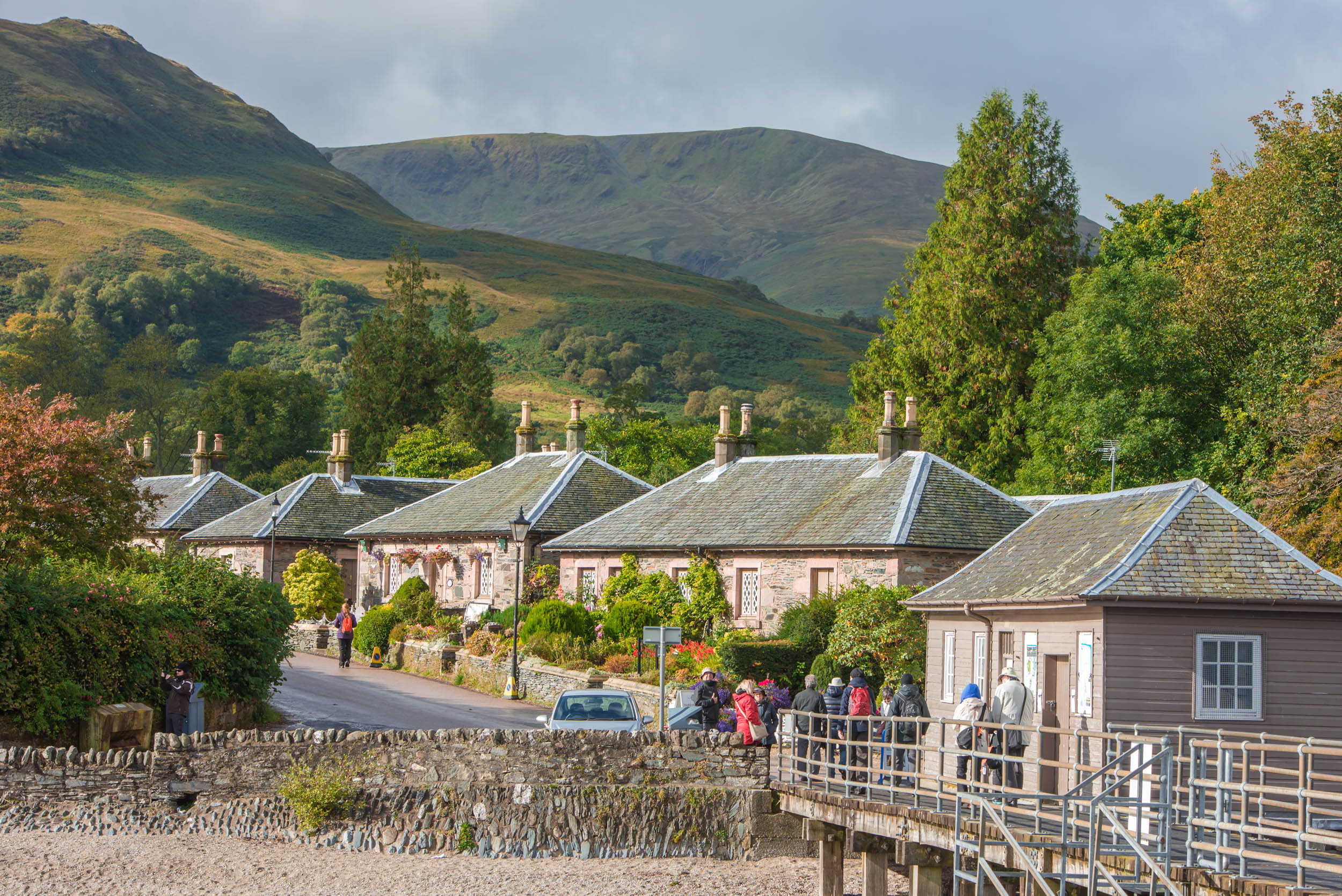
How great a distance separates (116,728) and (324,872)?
5290mm

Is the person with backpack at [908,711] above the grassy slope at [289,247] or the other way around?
the other way around

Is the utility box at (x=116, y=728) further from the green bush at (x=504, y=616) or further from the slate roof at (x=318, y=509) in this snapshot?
the slate roof at (x=318, y=509)

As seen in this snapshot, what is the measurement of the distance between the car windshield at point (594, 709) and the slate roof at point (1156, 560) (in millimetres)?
5795

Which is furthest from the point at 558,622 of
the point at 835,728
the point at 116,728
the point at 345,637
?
the point at 835,728

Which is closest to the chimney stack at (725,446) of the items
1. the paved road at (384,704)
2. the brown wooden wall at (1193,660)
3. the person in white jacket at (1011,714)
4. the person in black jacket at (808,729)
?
the paved road at (384,704)

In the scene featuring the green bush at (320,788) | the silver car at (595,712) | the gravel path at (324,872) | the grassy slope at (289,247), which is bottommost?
the gravel path at (324,872)

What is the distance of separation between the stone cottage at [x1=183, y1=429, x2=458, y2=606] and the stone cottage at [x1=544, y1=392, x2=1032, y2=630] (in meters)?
12.5

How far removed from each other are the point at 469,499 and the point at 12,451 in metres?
21.0

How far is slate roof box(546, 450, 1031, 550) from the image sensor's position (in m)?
31.5

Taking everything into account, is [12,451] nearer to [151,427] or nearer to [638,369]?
[151,427]

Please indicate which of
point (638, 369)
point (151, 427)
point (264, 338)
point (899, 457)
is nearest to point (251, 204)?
point (264, 338)

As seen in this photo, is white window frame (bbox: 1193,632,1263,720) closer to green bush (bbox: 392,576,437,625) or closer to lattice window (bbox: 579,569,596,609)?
lattice window (bbox: 579,569,596,609)

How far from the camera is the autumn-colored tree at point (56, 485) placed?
2428cm

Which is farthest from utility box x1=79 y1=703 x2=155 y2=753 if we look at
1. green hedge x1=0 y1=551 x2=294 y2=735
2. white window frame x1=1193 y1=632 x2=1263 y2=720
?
white window frame x1=1193 y1=632 x2=1263 y2=720
